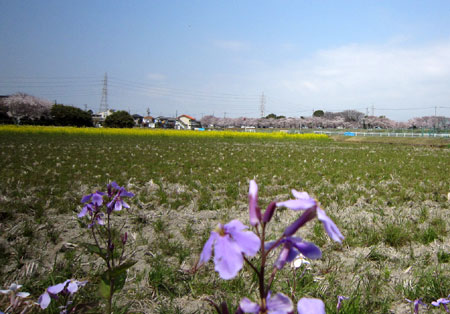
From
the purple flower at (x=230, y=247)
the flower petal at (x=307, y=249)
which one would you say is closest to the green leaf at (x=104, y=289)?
the purple flower at (x=230, y=247)

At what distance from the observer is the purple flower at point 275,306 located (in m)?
0.49

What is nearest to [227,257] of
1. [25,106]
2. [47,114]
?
[25,106]

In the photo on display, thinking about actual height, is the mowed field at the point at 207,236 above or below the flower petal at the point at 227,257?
below

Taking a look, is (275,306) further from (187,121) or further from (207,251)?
(187,121)

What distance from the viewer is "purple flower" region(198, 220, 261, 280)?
482 millimetres

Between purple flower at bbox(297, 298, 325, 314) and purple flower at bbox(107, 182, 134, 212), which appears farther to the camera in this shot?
purple flower at bbox(107, 182, 134, 212)

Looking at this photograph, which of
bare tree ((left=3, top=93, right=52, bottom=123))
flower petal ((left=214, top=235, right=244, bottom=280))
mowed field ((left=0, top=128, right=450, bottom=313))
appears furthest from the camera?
bare tree ((left=3, top=93, right=52, bottom=123))

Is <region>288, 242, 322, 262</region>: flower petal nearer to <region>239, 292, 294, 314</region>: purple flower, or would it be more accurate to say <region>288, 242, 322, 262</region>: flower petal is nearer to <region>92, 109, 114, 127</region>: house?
<region>239, 292, 294, 314</region>: purple flower

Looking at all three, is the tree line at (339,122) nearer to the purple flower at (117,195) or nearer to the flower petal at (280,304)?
the purple flower at (117,195)

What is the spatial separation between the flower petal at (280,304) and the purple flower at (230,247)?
10 centimetres

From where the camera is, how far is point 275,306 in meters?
0.51

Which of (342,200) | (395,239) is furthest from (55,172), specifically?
(395,239)

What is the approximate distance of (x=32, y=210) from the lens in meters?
4.44

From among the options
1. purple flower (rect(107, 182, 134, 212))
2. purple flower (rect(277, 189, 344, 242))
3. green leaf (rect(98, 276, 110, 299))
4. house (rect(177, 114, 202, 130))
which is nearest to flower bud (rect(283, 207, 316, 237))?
purple flower (rect(277, 189, 344, 242))
